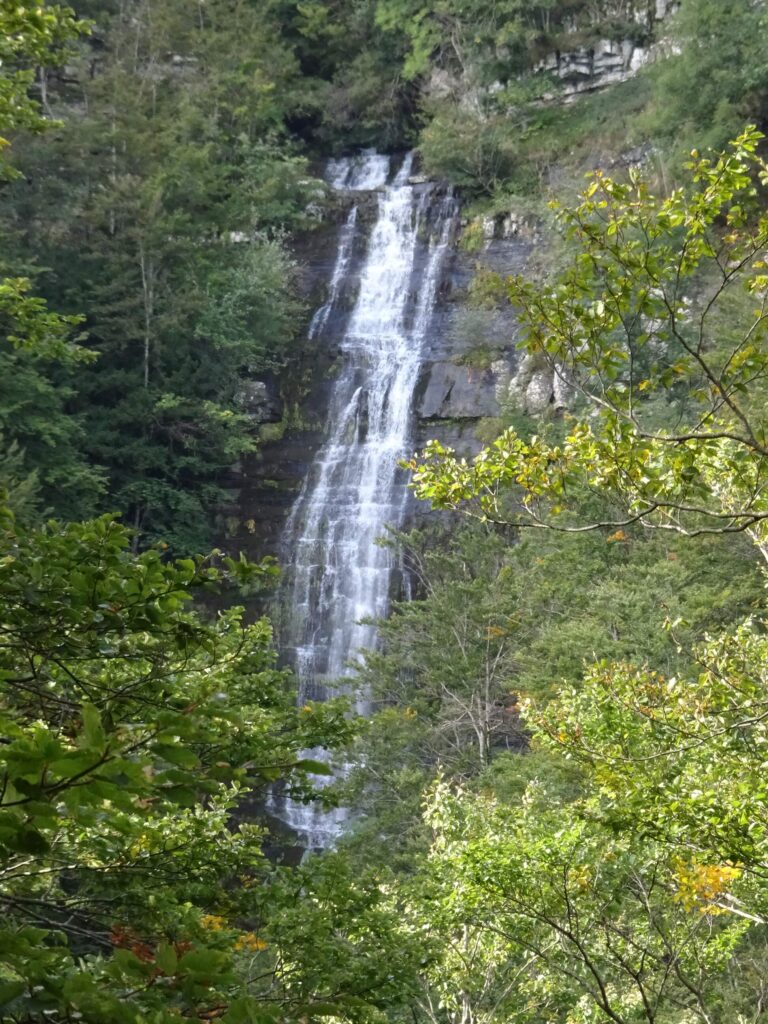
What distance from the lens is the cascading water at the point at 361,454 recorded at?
20.2 metres

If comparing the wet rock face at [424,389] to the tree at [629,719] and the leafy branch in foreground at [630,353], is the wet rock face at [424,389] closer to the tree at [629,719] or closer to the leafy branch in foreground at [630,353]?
the tree at [629,719]

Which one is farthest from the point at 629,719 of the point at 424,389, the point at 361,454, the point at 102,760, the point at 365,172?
the point at 365,172

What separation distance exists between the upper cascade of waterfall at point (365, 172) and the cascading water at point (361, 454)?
37 cm

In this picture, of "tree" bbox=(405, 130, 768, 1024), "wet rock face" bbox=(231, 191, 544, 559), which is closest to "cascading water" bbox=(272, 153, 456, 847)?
"wet rock face" bbox=(231, 191, 544, 559)

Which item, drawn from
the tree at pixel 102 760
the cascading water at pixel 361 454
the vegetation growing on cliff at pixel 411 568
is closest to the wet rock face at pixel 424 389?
the cascading water at pixel 361 454

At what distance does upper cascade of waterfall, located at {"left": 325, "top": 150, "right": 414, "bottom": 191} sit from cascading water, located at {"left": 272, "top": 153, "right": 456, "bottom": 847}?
370 millimetres

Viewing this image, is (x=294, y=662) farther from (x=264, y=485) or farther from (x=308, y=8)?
(x=308, y=8)

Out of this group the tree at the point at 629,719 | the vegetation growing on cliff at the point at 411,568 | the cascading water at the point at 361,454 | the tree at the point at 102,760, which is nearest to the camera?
the tree at the point at 102,760

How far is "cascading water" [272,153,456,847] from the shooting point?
20219mm

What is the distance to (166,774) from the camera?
1.57 meters

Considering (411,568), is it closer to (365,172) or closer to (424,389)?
(424,389)

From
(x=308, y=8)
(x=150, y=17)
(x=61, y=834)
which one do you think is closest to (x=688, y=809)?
(x=61, y=834)

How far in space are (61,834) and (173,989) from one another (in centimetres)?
279

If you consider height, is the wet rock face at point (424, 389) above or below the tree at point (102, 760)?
above
